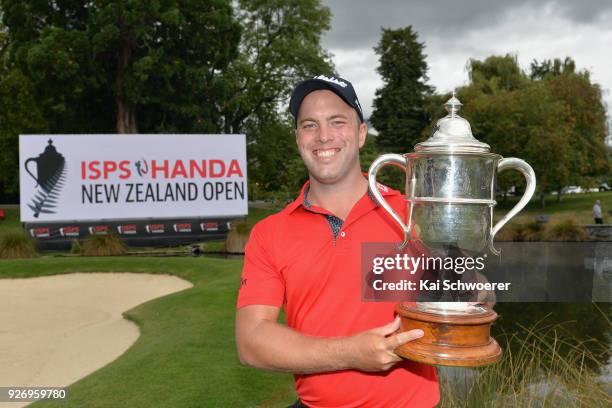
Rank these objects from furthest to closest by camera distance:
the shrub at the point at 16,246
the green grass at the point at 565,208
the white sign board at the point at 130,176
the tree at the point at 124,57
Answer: the green grass at the point at 565,208
the tree at the point at 124,57
the white sign board at the point at 130,176
the shrub at the point at 16,246

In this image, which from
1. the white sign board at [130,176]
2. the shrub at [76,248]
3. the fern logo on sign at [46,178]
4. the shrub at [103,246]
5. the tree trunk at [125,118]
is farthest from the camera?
the tree trunk at [125,118]

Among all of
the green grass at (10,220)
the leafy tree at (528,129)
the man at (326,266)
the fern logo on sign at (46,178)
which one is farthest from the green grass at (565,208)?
the man at (326,266)

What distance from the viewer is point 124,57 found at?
29719 millimetres

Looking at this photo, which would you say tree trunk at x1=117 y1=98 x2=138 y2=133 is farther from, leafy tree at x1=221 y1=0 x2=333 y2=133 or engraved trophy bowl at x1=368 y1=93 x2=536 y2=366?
engraved trophy bowl at x1=368 y1=93 x2=536 y2=366

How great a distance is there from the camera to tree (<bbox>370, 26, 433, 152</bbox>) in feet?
134

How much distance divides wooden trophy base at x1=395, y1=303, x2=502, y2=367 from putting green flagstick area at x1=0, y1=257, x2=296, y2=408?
14.2 ft

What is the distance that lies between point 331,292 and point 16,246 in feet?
62.6

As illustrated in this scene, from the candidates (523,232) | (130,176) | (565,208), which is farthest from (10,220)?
(565,208)

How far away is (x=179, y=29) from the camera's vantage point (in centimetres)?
3041

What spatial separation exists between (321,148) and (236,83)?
121 feet

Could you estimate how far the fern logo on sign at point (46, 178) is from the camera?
21.3m

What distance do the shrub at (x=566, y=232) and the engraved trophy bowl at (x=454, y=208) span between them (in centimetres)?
1931

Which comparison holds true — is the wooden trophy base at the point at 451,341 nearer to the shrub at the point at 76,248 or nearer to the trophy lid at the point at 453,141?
the trophy lid at the point at 453,141

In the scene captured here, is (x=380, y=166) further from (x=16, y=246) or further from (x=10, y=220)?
(x=10, y=220)
